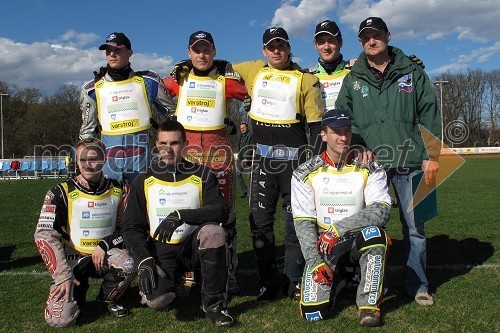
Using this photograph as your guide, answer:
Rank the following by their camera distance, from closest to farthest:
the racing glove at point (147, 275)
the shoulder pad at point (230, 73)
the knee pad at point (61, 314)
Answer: the racing glove at point (147, 275) < the knee pad at point (61, 314) < the shoulder pad at point (230, 73)

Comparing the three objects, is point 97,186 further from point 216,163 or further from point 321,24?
point 321,24

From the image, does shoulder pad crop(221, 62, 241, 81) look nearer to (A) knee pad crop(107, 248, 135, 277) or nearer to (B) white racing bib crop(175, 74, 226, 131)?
(B) white racing bib crop(175, 74, 226, 131)

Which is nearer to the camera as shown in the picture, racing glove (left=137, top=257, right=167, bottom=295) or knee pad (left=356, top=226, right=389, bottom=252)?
racing glove (left=137, top=257, right=167, bottom=295)

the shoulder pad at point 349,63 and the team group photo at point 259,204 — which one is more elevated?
the shoulder pad at point 349,63

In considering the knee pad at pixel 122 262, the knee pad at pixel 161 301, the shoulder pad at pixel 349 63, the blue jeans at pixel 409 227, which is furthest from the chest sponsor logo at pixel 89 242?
the shoulder pad at pixel 349 63

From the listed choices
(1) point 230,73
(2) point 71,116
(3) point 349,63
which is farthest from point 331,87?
(2) point 71,116

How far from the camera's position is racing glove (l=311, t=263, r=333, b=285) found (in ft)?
12.3

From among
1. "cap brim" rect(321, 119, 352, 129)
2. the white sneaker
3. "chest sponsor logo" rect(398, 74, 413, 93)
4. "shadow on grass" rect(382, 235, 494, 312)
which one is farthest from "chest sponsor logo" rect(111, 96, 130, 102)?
the white sneaker

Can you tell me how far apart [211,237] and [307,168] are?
3.50ft

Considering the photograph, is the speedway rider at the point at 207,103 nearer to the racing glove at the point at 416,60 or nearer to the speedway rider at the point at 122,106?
the speedway rider at the point at 122,106

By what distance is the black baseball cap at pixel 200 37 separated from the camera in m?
4.70

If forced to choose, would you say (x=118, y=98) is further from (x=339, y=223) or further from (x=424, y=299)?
(x=424, y=299)

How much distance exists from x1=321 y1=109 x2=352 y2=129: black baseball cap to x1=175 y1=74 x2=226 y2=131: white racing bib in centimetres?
126

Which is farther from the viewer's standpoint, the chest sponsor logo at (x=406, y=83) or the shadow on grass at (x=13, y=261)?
the shadow on grass at (x=13, y=261)
